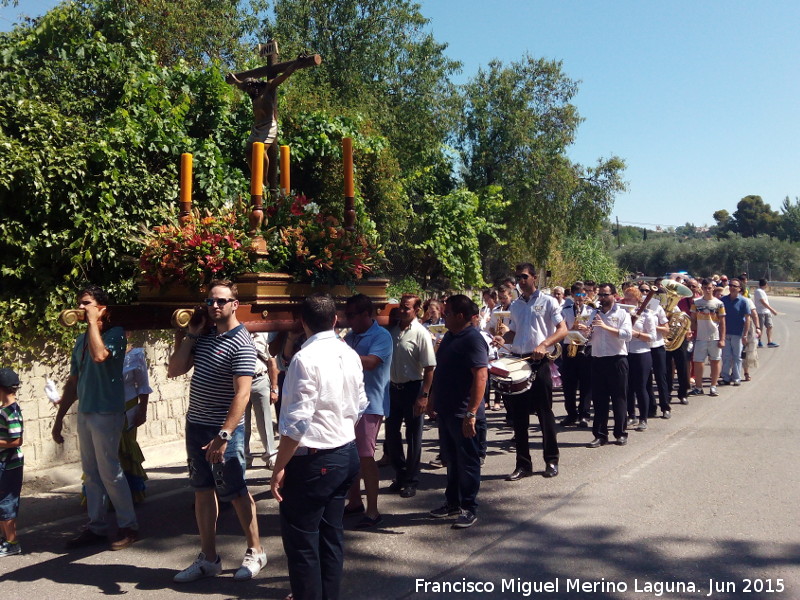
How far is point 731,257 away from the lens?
209 feet

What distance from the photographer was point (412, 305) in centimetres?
657

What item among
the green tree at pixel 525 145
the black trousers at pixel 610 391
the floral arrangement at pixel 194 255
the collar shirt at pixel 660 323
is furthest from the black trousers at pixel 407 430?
the green tree at pixel 525 145

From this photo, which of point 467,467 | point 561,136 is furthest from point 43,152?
point 561,136

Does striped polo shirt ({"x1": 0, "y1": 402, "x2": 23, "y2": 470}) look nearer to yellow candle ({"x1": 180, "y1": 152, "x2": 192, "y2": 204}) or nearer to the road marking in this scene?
yellow candle ({"x1": 180, "y1": 152, "x2": 192, "y2": 204})

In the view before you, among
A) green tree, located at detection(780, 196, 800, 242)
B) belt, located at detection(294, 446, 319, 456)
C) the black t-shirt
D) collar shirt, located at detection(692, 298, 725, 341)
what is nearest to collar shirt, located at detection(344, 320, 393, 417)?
the black t-shirt

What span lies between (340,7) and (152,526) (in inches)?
634

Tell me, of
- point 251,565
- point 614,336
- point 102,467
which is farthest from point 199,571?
point 614,336

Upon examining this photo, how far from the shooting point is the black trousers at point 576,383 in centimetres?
960

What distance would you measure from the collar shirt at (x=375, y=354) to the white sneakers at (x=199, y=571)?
5.24ft

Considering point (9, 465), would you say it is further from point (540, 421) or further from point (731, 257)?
point (731, 257)

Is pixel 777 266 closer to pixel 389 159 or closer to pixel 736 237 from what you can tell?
pixel 736 237

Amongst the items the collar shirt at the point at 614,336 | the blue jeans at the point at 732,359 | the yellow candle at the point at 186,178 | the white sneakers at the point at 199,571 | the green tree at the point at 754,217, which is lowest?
the white sneakers at the point at 199,571

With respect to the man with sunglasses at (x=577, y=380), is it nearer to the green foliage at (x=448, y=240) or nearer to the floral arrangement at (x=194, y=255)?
the floral arrangement at (x=194, y=255)

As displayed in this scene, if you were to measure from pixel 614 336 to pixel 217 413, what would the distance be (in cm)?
515
